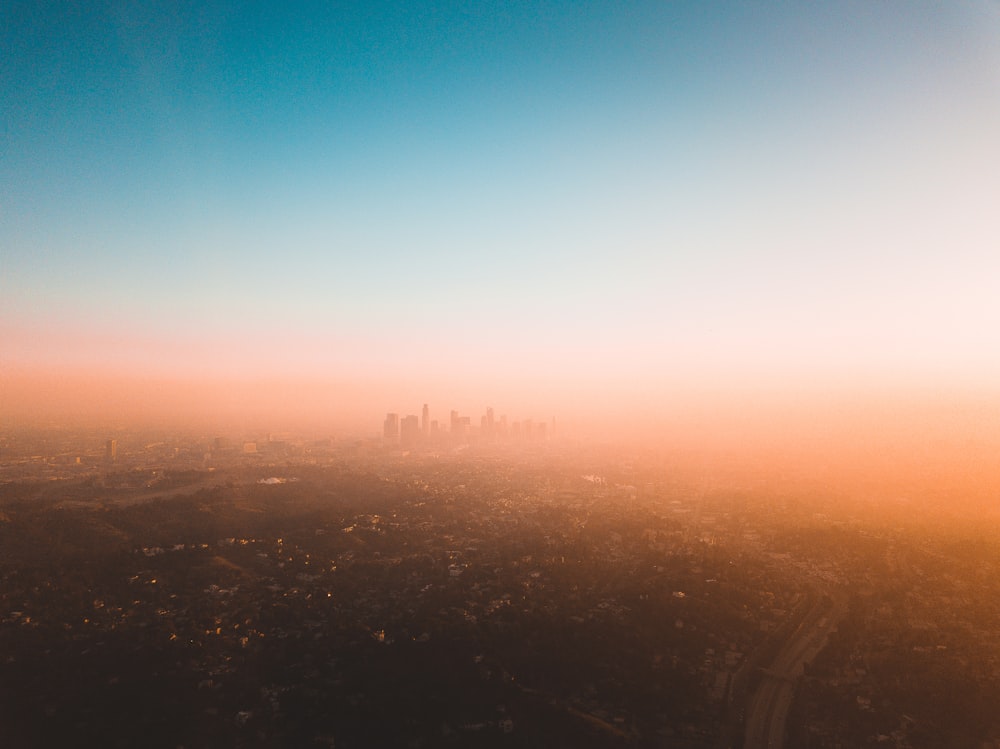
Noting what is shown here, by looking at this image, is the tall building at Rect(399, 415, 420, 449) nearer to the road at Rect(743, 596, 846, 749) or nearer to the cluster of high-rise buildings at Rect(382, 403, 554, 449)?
the cluster of high-rise buildings at Rect(382, 403, 554, 449)

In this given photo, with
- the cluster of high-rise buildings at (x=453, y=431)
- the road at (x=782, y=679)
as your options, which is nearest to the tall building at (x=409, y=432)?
the cluster of high-rise buildings at (x=453, y=431)

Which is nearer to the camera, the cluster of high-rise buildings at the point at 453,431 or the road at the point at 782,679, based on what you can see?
the road at the point at 782,679

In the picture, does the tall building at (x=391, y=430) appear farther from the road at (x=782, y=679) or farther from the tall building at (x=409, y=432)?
the road at (x=782, y=679)

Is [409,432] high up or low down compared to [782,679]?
down

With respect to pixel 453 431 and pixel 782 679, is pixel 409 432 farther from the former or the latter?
pixel 782 679

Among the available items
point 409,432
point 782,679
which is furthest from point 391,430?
point 782,679

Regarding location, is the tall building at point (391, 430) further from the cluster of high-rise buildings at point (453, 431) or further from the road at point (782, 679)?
the road at point (782, 679)

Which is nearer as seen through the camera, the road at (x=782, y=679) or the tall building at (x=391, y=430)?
the road at (x=782, y=679)
